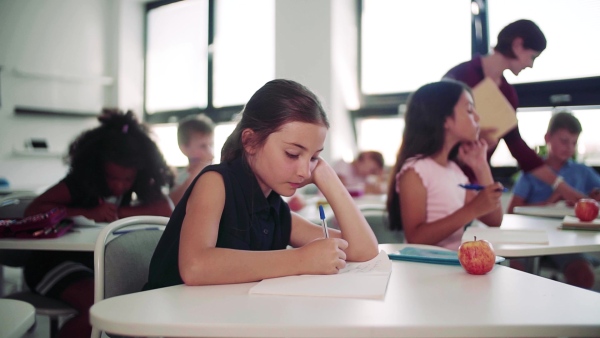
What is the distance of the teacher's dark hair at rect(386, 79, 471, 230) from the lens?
6.64 ft

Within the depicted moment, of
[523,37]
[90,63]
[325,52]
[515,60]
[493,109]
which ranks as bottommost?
[493,109]

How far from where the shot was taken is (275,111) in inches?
50.0

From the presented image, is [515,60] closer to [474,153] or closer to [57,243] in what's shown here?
[474,153]

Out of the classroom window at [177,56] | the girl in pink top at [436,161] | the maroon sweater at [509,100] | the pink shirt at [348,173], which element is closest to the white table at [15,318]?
the girl in pink top at [436,161]

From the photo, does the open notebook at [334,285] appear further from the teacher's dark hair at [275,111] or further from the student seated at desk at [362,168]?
the student seated at desk at [362,168]

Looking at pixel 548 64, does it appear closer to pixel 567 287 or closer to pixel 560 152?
pixel 560 152

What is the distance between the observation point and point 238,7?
596 centimetres

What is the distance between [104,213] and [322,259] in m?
1.42

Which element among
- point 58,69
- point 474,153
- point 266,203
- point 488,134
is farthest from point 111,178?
point 58,69

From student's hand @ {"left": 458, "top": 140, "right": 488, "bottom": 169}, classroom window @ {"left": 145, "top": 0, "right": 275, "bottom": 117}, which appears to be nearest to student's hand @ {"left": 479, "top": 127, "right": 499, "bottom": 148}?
student's hand @ {"left": 458, "top": 140, "right": 488, "bottom": 169}

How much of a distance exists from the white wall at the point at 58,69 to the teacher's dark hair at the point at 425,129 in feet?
14.5

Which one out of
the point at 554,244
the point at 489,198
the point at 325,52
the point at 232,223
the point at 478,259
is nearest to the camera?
the point at 478,259

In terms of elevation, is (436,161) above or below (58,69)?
below

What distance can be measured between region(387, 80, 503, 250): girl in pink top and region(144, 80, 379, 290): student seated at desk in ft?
1.97
